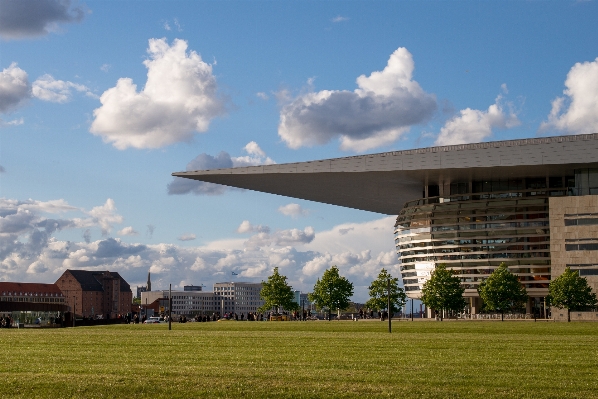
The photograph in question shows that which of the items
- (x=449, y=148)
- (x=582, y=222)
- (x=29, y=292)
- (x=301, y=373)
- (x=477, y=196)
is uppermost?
(x=449, y=148)

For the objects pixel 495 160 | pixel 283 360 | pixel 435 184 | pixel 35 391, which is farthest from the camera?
pixel 435 184

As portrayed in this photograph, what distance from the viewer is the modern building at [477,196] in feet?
232

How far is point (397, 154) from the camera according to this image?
71625 millimetres

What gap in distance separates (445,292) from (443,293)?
194 millimetres

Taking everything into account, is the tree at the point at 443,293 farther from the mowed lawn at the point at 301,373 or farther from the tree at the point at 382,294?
the mowed lawn at the point at 301,373

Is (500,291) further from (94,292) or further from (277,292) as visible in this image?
(94,292)

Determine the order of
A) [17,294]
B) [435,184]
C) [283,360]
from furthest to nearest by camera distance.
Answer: [17,294] → [435,184] → [283,360]

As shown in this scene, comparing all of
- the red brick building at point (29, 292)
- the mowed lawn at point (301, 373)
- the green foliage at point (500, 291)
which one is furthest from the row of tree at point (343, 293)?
the red brick building at point (29, 292)

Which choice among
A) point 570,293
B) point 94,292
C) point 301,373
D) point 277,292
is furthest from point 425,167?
point 94,292

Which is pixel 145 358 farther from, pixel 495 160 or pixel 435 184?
pixel 435 184

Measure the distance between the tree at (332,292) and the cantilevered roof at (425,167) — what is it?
28.8 feet

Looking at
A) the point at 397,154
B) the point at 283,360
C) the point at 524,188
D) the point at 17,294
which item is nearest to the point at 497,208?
the point at 524,188

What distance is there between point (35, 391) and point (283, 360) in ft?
19.0

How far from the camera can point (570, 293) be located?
65688 mm
